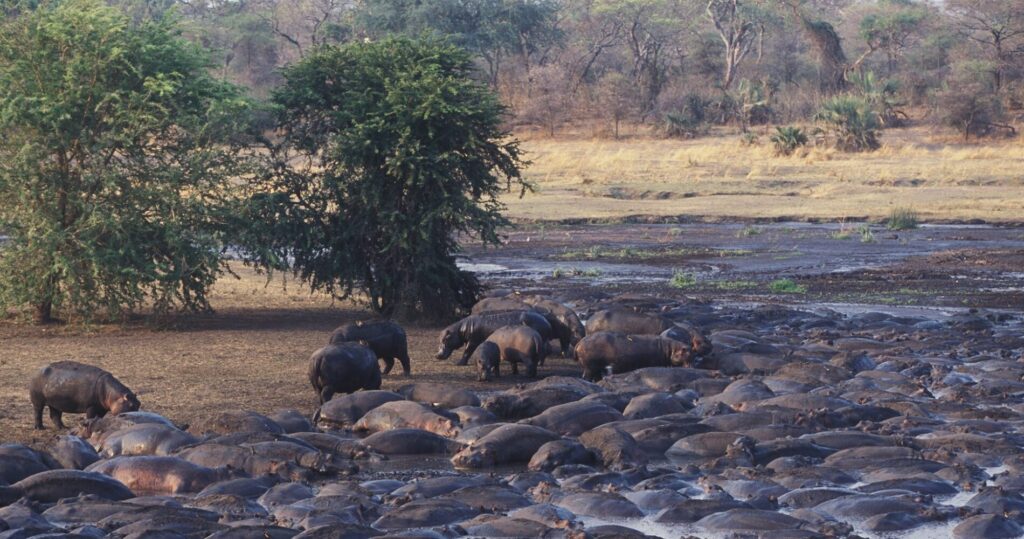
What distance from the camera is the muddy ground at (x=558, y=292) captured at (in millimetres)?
13344

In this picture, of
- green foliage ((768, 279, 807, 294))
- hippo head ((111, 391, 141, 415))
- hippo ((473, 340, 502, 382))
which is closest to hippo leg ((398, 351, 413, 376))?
hippo ((473, 340, 502, 382))

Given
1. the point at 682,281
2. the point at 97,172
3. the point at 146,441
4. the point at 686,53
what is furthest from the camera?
the point at 686,53

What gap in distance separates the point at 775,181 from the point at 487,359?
24055mm

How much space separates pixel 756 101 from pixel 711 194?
1526 cm

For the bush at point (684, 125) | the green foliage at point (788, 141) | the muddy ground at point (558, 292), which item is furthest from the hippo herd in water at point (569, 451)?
the bush at point (684, 125)

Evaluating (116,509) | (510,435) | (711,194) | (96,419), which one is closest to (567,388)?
(510,435)

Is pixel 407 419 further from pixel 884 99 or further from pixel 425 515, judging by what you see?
pixel 884 99

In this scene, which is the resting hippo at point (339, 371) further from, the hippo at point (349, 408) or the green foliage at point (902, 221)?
the green foliage at point (902, 221)

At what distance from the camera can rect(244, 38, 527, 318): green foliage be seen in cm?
1703

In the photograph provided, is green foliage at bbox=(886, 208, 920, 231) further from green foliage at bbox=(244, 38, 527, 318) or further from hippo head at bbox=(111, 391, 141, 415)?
hippo head at bbox=(111, 391, 141, 415)

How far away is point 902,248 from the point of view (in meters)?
25.9

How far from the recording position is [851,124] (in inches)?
1622

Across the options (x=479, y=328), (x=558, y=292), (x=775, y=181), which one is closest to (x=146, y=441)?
(x=479, y=328)

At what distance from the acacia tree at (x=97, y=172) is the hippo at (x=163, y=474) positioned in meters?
6.81
